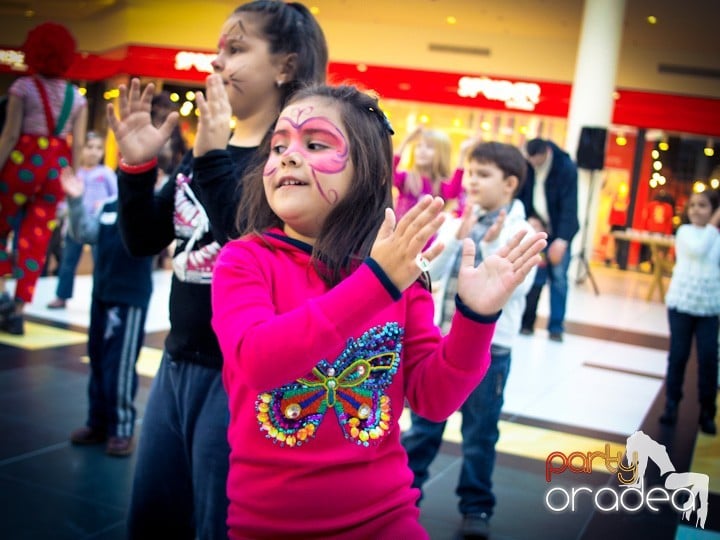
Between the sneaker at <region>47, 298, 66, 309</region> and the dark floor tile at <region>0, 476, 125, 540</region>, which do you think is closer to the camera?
the dark floor tile at <region>0, 476, 125, 540</region>

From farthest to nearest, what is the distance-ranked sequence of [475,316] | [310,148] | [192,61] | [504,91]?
[192,61]
[504,91]
[310,148]
[475,316]

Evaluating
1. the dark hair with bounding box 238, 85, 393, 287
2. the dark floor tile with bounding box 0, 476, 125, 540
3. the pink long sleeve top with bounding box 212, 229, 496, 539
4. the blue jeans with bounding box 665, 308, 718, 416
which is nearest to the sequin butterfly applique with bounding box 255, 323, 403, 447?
the pink long sleeve top with bounding box 212, 229, 496, 539

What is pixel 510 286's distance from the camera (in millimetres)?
1349

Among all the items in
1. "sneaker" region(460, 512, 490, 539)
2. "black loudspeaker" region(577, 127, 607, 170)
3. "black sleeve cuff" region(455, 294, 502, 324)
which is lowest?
"sneaker" region(460, 512, 490, 539)

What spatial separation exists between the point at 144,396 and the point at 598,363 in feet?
12.6

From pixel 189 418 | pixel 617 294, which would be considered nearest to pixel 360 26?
pixel 617 294

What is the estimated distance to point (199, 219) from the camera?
1.92m

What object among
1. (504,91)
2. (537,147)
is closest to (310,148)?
(537,147)

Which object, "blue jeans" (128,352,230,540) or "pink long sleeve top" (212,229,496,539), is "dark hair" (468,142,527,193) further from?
"pink long sleeve top" (212,229,496,539)

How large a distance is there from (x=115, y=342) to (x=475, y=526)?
165 cm

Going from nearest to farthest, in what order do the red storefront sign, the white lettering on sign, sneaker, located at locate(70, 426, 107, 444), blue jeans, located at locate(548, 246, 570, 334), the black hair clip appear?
the black hair clip
sneaker, located at locate(70, 426, 107, 444)
blue jeans, located at locate(548, 246, 570, 334)
the red storefront sign
the white lettering on sign

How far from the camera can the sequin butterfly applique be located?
1.37 meters

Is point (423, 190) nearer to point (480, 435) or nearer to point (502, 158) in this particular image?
point (502, 158)

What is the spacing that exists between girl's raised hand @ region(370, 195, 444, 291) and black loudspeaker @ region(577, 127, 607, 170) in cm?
1126
